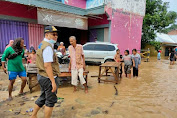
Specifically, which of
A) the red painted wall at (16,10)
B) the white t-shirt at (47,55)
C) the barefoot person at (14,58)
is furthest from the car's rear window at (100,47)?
the white t-shirt at (47,55)

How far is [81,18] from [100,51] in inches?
148

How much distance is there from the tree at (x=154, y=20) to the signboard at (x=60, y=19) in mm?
9752

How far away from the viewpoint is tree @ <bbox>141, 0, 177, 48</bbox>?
1648 cm

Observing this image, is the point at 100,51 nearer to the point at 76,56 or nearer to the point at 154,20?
the point at 76,56

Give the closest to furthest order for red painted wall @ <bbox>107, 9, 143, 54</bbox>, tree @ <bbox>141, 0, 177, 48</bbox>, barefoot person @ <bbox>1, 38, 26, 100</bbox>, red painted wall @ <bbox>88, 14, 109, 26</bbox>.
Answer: barefoot person @ <bbox>1, 38, 26, 100</bbox> → red painted wall @ <bbox>88, 14, 109, 26</bbox> → red painted wall @ <bbox>107, 9, 143, 54</bbox> → tree @ <bbox>141, 0, 177, 48</bbox>

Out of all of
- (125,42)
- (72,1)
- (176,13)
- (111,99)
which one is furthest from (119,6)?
(176,13)

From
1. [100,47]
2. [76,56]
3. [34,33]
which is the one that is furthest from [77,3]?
[76,56]

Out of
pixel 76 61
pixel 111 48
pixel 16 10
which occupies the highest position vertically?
pixel 16 10


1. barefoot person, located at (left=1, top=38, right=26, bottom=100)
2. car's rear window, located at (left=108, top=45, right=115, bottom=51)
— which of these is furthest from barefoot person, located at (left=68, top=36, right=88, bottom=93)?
car's rear window, located at (left=108, top=45, right=115, bottom=51)

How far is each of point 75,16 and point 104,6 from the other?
8.43 ft

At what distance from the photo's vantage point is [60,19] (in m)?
9.73

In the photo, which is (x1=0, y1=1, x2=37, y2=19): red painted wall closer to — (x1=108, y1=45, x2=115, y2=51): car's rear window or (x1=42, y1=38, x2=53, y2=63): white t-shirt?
(x1=108, y1=45, x2=115, y2=51): car's rear window

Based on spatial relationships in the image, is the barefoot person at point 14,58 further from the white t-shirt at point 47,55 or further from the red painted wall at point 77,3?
the red painted wall at point 77,3

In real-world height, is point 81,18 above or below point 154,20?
below
